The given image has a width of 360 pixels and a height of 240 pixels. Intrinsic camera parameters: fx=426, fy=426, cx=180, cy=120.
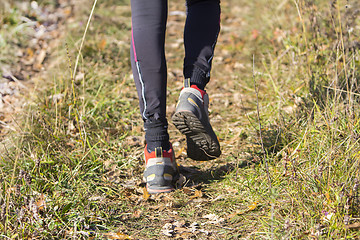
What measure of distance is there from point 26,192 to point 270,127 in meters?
1.64

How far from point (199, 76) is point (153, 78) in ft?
1.02

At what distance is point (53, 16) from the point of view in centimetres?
578

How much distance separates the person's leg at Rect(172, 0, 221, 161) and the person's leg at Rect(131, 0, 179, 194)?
119mm

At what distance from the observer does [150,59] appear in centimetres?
223

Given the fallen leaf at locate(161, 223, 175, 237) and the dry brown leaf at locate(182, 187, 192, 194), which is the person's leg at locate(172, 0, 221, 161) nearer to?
the dry brown leaf at locate(182, 187, 192, 194)

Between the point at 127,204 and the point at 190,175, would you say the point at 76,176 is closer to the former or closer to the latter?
the point at 127,204

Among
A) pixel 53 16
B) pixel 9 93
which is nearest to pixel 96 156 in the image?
pixel 9 93

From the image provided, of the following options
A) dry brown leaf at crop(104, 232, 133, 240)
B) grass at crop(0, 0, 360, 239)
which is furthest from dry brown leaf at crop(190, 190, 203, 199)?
dry brown leaf at crop(104, 232, 133, 240)

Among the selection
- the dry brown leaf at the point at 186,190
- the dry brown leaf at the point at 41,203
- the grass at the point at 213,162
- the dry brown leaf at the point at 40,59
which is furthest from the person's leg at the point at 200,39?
the dry brown leaf at the point at 40,59

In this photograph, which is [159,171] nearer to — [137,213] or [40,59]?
[137,213]

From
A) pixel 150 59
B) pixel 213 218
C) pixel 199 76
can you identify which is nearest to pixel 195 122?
pixel 199 76

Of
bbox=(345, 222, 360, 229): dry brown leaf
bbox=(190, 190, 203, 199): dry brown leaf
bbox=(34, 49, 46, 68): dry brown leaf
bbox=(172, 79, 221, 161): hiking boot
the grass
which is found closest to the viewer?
bbox=(345, 222, 360, 229): dry brown leaf

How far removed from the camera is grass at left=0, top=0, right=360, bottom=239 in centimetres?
200

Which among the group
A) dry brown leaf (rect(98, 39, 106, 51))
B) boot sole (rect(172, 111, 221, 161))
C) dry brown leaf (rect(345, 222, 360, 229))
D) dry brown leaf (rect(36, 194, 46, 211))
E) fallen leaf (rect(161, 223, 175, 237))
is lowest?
fallen leaf (rect(161, 223, 175, 237))
